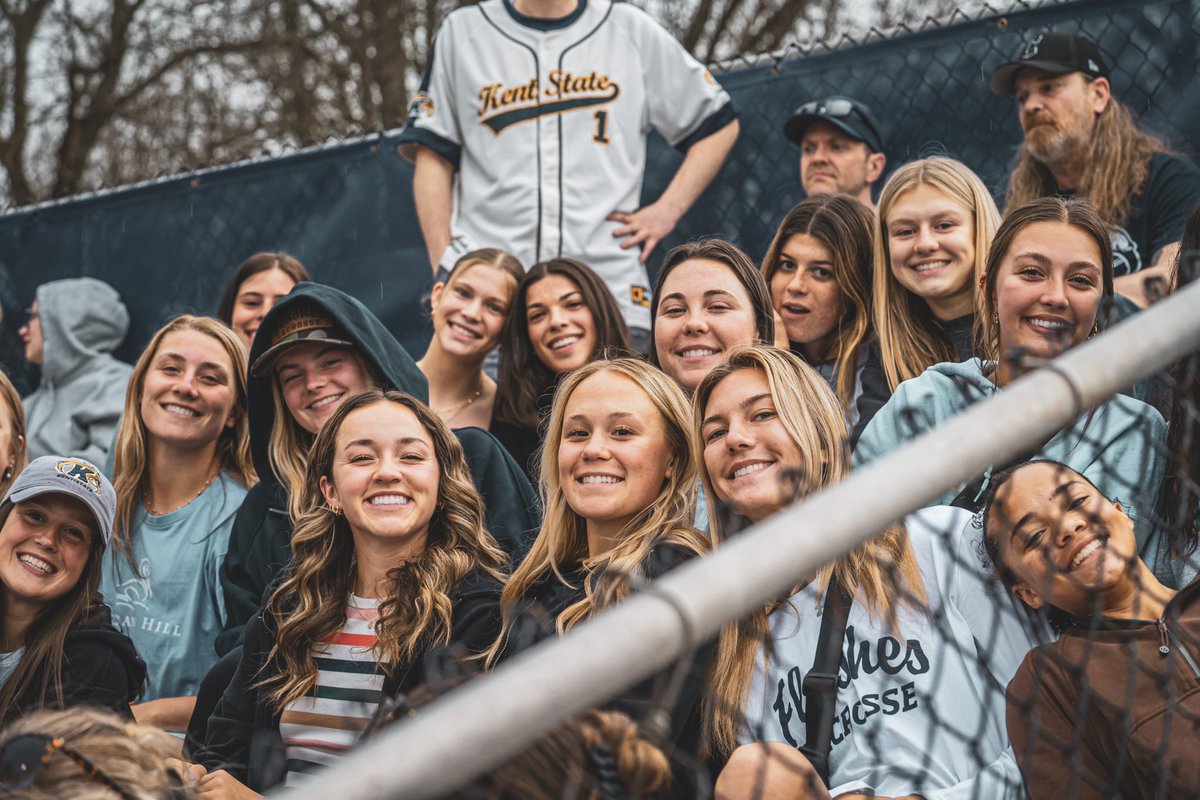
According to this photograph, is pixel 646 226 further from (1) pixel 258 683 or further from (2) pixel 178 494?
(1) pixel 258 683

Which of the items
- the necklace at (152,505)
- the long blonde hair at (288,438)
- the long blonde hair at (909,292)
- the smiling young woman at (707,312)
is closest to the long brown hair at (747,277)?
the smiling young woman at (707,312)

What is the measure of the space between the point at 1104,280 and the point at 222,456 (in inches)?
106

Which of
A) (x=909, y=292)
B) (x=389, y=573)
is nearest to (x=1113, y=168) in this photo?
(x=909, y=292)

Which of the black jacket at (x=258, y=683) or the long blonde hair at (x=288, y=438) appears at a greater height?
the long blonde hair at (x=288, y=438)

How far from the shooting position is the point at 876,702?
2.62 metres

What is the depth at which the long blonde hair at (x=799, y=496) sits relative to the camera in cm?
265

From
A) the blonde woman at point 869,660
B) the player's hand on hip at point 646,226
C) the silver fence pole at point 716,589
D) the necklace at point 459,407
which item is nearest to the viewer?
the silver fence pole at point 716,589

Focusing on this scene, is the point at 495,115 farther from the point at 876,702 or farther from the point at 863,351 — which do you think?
A: the point at 876,702

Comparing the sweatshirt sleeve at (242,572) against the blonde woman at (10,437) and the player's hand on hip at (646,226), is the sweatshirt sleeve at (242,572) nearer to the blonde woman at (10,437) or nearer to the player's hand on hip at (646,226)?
the blonde woman at (10,437)

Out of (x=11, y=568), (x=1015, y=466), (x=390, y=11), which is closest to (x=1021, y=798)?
(x=1015, y=466)

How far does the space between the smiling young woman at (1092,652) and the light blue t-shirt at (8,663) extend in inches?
93.0

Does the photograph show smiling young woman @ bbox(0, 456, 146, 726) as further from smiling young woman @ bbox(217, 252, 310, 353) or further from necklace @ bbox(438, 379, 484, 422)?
smiling young woman @ bbox(217, 252, 310, 353)

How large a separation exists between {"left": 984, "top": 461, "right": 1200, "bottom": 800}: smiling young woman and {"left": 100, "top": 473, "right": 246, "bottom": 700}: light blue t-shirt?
2.38m

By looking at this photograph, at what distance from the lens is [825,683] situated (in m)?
2.58
